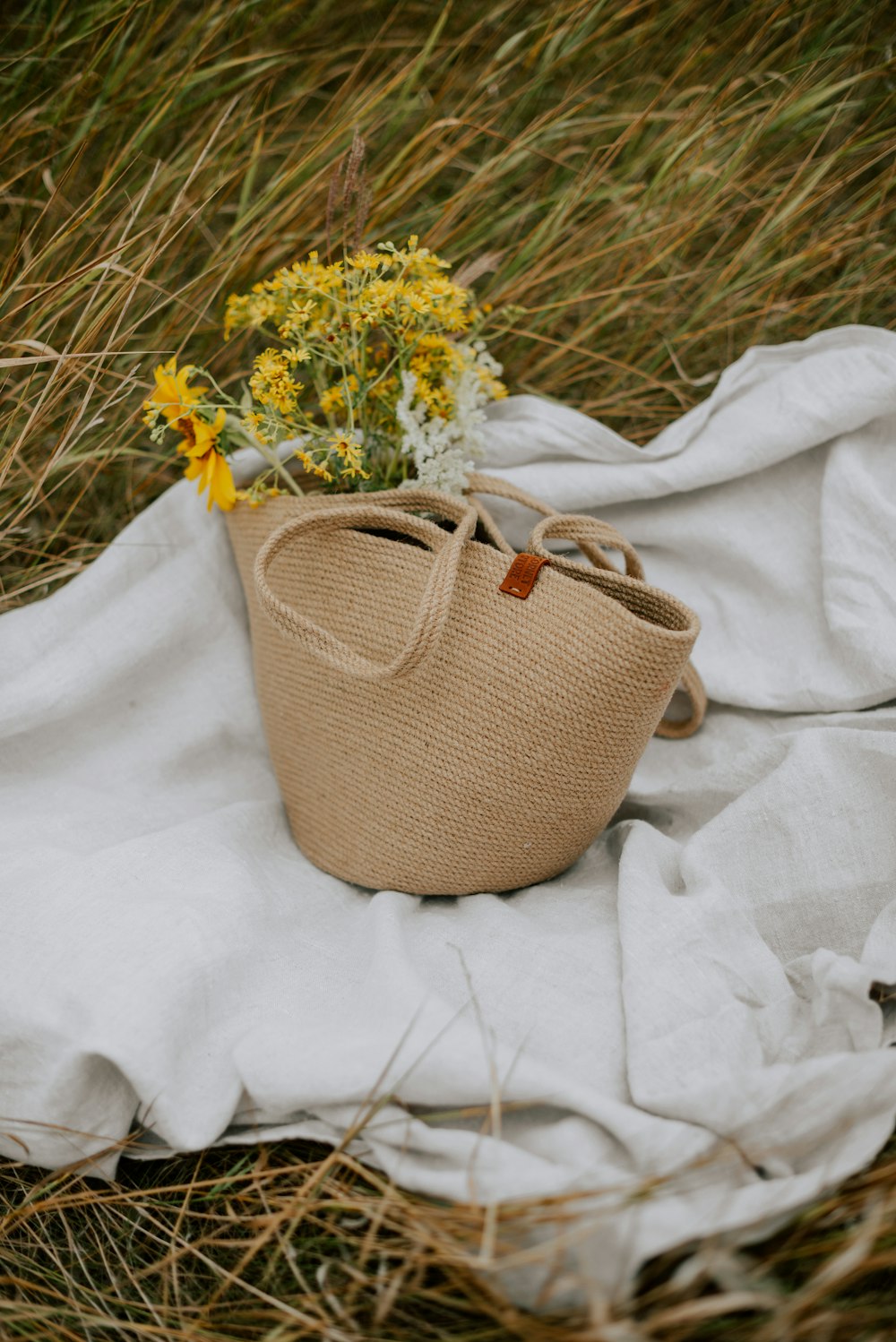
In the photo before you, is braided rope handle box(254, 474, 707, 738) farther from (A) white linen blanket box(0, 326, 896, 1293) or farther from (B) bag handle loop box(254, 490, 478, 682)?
(A) white linen blanket box(0, 326, 896, 1293)

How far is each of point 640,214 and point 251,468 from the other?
725 mm

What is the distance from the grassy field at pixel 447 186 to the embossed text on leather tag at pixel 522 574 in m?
0.47

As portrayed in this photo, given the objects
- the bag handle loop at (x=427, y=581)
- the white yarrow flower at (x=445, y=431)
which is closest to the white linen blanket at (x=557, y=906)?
the white yarrow flower at (x=445, y=431)

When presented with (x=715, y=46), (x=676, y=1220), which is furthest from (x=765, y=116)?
(x=676, y=1220)

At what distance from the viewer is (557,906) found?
1111 mm

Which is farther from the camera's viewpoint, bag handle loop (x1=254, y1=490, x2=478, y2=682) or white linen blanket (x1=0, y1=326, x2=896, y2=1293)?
bag handle loop (x1=254, y1=490, x2=478, y2=682)

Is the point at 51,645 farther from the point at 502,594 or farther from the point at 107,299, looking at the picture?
the point at 502,594

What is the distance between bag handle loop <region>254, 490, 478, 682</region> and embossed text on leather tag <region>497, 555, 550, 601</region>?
0.06 metres

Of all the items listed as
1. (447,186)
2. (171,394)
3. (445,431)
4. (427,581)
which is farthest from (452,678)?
(447,186)

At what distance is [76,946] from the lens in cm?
94

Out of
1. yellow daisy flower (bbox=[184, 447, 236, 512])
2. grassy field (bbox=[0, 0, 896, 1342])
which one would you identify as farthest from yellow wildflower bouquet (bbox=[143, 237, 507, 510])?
grassy field (bbox=[0, 0, 896, 1342])

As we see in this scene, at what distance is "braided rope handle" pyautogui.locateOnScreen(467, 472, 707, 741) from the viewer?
40.7 inches

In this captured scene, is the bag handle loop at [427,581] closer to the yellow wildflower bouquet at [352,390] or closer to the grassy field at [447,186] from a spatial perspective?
the yellow wildflower bouquet at [352,390]

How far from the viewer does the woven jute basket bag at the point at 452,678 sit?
3.21 feet
